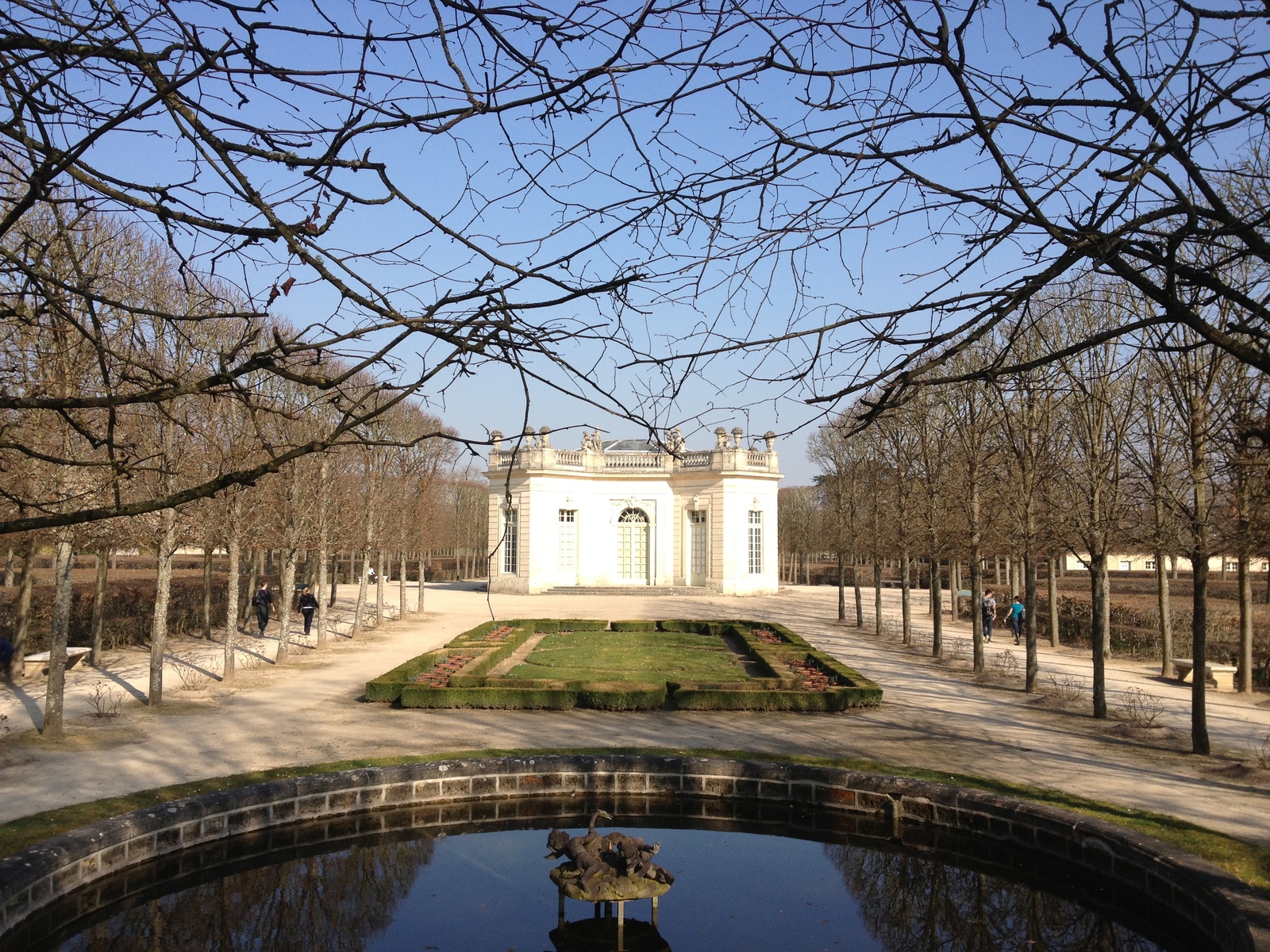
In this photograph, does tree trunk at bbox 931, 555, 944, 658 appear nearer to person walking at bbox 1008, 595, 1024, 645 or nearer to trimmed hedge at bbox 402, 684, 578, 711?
person walking at bbox 1008, 595, 1024, 645

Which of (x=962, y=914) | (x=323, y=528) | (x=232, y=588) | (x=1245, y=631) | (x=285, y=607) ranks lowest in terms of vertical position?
(x=962, y=914)

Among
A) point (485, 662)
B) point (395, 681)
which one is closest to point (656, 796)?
point (395, 681)

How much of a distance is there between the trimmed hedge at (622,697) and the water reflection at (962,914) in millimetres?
6509

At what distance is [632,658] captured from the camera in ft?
66.0

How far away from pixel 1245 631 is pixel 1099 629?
13.9ft

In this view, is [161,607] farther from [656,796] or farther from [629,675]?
[656,796]

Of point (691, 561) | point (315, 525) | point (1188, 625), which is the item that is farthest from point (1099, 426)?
point (691, 561)

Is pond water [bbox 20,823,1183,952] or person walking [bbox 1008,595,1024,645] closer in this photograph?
pond water [bbox 20,823,1183,952]

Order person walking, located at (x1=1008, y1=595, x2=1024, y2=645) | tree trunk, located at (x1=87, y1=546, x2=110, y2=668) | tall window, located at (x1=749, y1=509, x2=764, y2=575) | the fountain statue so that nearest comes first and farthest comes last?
the fountain statue
tree trunk, located at (x1=87, y1=546, x2=110, y2=668)
person walking, located at (x1=1008, y1=595, x2=1024, y2=645)
tall window, located at (x1=749, y1=509, x2=764, y2=575)

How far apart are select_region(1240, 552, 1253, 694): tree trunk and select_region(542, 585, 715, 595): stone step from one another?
2384 centimetres

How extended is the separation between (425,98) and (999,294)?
5.72 feet

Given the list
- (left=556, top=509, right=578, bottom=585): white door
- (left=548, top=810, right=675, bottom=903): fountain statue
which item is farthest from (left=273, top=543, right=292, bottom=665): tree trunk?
(left=556, top=509, right=578, bottom=585): white door

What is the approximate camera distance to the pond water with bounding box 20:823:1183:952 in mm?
6676

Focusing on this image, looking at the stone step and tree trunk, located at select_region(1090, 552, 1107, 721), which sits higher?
tree trunk, located at select_region(1090, 552, 1107, 721)
